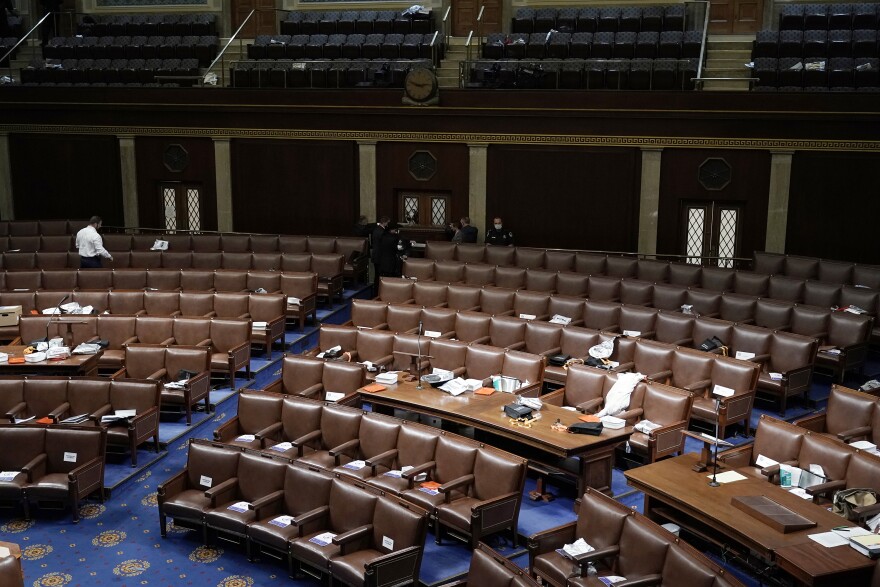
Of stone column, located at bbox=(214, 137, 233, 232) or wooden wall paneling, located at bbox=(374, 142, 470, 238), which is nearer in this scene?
wooden wall paneling, located at bbox=(374, 142, 470, 238)

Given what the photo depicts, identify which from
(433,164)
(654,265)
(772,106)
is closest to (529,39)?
(433,164)

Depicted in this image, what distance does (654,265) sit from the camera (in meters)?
13.6

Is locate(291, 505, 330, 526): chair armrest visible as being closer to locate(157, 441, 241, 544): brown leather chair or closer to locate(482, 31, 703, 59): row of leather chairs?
locate(157, 441, 241, 544): brown leather chair

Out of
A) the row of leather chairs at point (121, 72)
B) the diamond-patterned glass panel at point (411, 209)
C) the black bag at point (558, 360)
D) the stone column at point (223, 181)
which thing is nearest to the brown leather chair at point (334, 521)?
the black bag at point (558, 360)

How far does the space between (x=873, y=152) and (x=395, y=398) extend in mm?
9311

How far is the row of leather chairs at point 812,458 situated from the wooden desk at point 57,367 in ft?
22.7

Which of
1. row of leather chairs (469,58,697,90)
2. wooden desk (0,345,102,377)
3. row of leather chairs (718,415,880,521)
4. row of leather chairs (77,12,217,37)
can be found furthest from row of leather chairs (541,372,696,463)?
row of leather chairs (77,12,217,37)

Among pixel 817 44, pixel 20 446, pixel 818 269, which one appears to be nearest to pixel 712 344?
pixel 818 269

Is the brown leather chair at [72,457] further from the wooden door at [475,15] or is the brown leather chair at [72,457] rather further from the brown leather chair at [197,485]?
Result: the wooden door at [475,15]

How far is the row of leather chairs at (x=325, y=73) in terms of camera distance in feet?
55.1

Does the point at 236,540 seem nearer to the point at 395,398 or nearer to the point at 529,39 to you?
the point at 395,398

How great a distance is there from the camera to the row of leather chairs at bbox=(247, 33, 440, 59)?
17.9 m

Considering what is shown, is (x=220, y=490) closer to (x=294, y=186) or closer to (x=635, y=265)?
(x=635, y=265)

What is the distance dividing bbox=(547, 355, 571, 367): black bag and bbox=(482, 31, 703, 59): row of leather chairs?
766 cm
